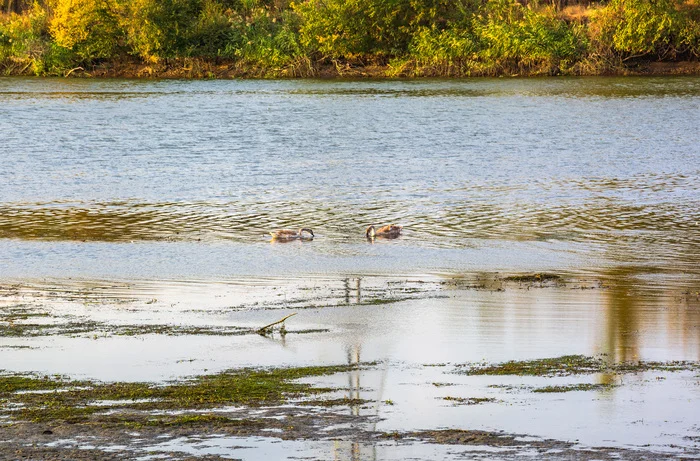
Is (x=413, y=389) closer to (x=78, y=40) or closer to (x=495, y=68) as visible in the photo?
(x=495, y=68)

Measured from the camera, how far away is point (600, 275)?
13.7 meters

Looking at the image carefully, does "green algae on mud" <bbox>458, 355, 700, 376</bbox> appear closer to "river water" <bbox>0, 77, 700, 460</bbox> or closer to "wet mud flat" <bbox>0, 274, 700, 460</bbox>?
"wet mud flat" <bbox>0, 274, 700, 460</bbox>

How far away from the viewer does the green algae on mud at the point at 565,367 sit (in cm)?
876

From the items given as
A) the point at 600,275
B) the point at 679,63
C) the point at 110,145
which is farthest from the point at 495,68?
the point at 600,275

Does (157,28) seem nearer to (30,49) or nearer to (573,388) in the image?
(30,49)

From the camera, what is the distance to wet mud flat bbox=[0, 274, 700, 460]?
7.04m

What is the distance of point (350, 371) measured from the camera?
895cm

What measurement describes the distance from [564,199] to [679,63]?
160ft

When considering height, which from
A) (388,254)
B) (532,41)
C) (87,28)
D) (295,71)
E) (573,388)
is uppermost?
(87,28)

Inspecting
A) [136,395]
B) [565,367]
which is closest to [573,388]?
[565,367]

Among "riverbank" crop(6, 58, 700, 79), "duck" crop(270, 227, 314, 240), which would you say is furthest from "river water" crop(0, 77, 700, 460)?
"riverbank" crop(6, 58, 700, 79)

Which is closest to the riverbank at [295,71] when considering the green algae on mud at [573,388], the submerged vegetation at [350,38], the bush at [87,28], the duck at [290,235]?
the submerged vegetation at [350,38]

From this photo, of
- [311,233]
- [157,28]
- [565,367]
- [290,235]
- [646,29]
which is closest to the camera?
[565,367]

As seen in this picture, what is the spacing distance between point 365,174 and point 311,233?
9086mm
